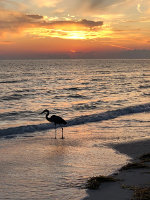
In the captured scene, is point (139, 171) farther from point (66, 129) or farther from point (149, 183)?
point (66, 129)

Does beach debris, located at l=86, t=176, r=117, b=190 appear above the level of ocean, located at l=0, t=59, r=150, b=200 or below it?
below

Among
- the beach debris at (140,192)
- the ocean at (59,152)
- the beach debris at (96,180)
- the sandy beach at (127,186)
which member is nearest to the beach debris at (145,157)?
the sandy beach at (127,186)

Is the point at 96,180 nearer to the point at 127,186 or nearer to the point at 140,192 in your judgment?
the point at 127,186

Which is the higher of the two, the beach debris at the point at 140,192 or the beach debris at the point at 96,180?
the beach debris at the point at 96,180

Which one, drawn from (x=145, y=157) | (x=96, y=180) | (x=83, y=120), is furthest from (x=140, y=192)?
(x=83, y=120)

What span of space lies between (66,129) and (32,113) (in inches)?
262

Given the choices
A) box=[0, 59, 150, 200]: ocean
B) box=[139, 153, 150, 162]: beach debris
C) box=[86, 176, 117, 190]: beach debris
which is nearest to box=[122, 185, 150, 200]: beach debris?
box=[86, 176, 117, 190]: beach debris

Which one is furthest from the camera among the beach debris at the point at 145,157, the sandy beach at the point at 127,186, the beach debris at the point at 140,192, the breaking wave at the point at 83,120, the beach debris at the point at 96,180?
the breaking wave at the point at 83,120

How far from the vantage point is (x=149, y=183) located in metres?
8.49

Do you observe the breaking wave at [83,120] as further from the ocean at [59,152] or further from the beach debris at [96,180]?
the beach debris at [96,180]

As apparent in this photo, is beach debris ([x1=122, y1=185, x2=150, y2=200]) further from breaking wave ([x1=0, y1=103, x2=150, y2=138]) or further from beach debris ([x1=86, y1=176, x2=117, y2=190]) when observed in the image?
breaking wave ([x1=0, y1=103, x2=150, y2=138])

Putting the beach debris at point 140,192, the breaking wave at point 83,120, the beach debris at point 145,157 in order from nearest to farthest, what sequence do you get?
the beach debris at point 140,192 → the beach debris at point 145,157 → the breaking wave at point 83,120

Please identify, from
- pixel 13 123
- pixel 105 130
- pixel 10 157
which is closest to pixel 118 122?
pixel 105 130

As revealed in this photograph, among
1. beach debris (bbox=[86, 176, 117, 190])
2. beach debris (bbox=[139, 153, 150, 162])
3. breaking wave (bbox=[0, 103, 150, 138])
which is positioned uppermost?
breaking wave (bbox=[0, 103, 150, 138])
